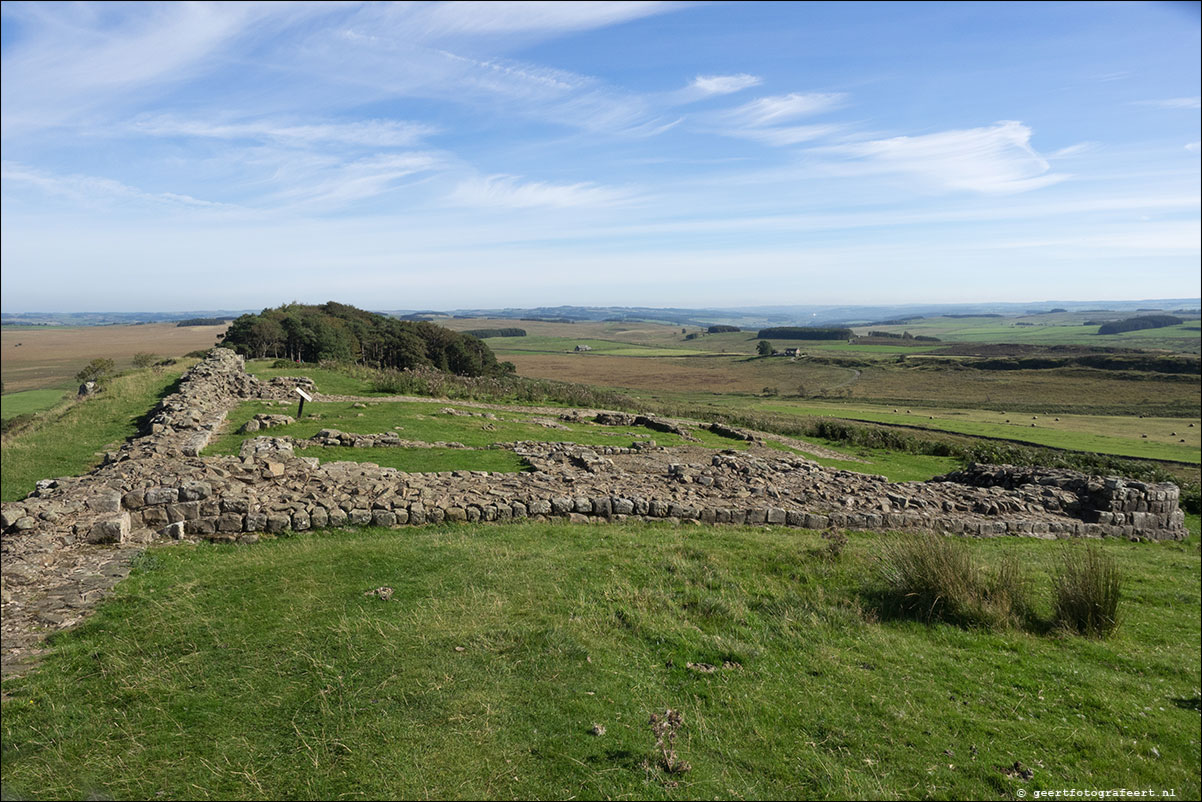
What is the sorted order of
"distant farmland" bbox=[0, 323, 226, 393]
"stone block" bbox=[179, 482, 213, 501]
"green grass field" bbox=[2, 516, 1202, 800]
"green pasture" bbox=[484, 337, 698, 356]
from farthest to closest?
"green pasture" bbox=[484, 337, 698, 356], "distant farmland" bbox=[0, 323, 226, 393], "stone block" bbox=[179, 482, 213, 501], "green grass field" bbox=[2, 516, 1202, 800]

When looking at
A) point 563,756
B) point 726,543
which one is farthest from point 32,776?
point 726,543

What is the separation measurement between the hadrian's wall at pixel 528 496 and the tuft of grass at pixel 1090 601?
5030 millimetres

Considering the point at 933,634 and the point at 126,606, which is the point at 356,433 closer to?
the point at 126,606

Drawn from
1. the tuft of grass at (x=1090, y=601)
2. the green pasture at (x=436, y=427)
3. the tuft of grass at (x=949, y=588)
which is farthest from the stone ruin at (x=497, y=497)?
the tuft of grass at (x=1090, y=601)

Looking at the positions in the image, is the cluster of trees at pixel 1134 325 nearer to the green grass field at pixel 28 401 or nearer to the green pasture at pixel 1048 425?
the green pasture at pixel 1048 425

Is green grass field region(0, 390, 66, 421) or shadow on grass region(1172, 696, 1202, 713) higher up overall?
green grass field region(0, 390, 66, 421)

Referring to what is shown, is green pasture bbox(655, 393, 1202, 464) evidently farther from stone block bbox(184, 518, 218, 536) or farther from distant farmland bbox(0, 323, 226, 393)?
distant farmland bbox(0, 323, 226, 393)

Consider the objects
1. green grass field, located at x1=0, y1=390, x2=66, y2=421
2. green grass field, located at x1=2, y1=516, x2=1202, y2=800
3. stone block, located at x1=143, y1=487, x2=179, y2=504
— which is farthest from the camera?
green grass field, located at x1=0, y1=390, x2=66, y2=421

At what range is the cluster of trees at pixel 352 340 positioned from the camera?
46.6 metres

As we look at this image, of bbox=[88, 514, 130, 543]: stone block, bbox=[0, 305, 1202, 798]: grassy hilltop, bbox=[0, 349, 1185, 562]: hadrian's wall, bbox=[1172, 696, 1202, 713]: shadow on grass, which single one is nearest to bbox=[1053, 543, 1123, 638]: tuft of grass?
bbox=[0, 305, 1202, 798]: grassy hilltop

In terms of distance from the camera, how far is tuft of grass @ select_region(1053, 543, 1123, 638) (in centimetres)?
850

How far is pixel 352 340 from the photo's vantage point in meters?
50.8

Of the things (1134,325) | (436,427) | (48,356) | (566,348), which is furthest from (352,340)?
(1134,325)

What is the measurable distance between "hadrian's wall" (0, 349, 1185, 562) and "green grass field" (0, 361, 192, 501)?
1451 mm
